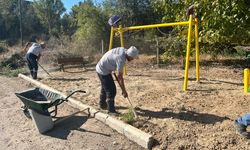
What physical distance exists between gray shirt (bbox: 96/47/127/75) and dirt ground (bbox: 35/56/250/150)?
0.98m

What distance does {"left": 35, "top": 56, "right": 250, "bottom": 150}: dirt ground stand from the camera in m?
5.39

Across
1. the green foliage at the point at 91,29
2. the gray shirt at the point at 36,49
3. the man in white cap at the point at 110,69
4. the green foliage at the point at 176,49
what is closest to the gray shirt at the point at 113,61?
the man in white cap at the point at 110,69

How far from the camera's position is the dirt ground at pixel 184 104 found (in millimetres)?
5391

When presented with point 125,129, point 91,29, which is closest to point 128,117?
point 125,129

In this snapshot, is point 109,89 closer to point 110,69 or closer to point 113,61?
point 110,69

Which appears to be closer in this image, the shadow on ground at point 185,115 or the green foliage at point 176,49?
the shadow on ground at point 185,115

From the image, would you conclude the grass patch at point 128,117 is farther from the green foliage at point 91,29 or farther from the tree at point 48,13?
the tree at point 48,13

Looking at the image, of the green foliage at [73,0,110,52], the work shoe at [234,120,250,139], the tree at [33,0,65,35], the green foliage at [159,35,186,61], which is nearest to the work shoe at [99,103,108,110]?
the work shoe at [234,120,250,139]

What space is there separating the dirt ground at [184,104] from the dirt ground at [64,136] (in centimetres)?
57

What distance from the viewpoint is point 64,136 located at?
632cm

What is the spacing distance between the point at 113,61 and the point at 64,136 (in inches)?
66.0

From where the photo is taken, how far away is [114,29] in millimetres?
10422

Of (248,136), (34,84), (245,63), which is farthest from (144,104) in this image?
(245,63)

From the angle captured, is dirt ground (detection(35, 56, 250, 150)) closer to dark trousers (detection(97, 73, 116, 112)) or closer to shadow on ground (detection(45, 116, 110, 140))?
dark trousers (detection(97, 73, 116, 112))
